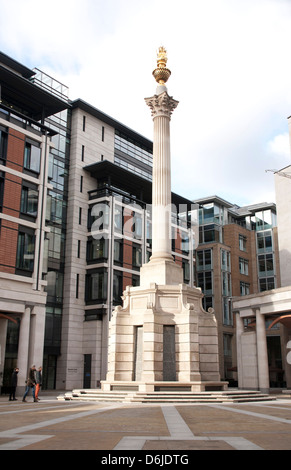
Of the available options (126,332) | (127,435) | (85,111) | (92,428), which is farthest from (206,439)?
(85,111)

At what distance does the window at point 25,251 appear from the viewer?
4531cm

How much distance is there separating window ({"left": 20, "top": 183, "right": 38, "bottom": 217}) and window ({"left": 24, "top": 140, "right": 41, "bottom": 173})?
2.06 meters

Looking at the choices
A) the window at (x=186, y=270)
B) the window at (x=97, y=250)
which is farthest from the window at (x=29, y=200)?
the window at (x=186, y=270)

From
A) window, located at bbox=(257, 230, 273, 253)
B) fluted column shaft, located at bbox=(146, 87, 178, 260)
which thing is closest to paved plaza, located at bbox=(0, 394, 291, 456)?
fluted column shaft, located at bbox=(146, 87, 178, 260)

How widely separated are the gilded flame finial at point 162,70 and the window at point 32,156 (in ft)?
58.0

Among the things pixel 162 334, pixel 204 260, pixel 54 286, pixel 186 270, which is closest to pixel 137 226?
pixel 186 270

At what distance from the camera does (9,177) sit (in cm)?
4606

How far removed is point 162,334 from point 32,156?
2785 centimetres

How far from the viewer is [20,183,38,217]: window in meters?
47.2

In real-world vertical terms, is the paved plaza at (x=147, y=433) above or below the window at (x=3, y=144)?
below

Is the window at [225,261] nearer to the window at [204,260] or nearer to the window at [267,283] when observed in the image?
the window at [204,260]

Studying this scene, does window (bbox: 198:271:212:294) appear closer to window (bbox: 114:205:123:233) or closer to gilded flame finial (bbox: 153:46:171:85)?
window (bbox: 114:205:123:233)

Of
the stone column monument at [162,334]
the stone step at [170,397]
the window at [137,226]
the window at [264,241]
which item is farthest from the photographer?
the window at [264,241]

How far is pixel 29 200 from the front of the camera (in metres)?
48.1
